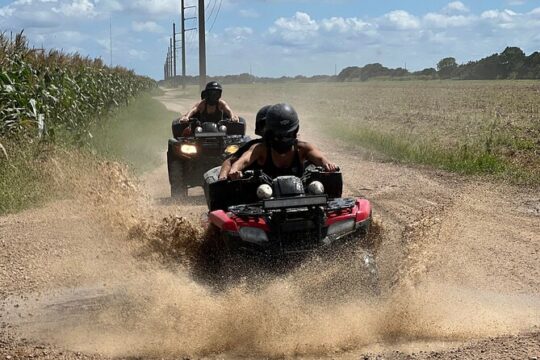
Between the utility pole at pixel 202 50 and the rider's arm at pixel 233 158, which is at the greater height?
the utility pole at pixel 202 50

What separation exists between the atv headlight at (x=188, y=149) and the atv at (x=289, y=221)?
17.3 feet

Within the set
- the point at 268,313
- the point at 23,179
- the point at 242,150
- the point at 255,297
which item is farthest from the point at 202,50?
the point at 268,313

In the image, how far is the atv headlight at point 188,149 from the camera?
11805 mm

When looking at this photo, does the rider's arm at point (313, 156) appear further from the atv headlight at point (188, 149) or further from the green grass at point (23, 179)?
the green grass at point (23, 179)

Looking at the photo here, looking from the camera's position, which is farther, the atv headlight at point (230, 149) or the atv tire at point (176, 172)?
the atv tire at point (176, 172)

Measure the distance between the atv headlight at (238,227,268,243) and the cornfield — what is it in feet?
22.5

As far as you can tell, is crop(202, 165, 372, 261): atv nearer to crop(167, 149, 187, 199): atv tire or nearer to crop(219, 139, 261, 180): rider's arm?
crop(219, 139, 261, 180): rider's arm

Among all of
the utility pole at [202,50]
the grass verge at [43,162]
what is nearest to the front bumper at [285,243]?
the grass verge at [43,162]

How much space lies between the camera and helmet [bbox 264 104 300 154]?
673cm

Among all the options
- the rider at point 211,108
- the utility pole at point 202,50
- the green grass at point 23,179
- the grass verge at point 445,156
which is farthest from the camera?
the utility pole at point 202,50

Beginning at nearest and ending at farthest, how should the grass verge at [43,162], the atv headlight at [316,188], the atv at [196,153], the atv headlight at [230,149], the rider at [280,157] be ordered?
the atv headlight at [316,188]
the rider at [280,157]
the grass verge at [43,162]
the atv headlight at [230,149]
the atv at [196,153]

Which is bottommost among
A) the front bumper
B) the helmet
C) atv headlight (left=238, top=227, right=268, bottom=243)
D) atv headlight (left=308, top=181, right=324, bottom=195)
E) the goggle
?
the front bumper

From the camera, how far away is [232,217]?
20.1 ft

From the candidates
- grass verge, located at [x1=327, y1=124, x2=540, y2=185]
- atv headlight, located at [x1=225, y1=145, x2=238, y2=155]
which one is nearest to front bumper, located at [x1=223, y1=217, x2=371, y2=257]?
atv headlight, located at [x1=225, y1=145, x2=238, y2=155]
